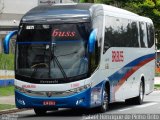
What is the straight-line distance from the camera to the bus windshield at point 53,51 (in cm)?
2039

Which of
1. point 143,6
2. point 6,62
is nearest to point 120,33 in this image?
point 6,62

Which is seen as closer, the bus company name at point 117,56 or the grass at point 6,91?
the bus company name at point 117,56

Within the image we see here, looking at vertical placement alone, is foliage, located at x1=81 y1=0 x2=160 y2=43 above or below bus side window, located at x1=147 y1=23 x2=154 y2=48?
below

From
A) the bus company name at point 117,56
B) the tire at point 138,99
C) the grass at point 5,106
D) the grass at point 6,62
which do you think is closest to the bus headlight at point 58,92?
the bus company name at point 117,56

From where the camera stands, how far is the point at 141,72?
27625 millimetres

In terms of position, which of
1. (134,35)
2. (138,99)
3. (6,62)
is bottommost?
(6,62)

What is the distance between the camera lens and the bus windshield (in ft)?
66.9

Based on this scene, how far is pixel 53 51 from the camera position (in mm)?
20516

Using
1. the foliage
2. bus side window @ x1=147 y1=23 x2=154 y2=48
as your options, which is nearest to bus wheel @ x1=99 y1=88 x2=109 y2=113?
bus side window @ x1=147 y1=23 x2=154 y2=48

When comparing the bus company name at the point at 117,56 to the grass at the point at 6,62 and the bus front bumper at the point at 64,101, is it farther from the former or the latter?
the grass at the point at 6,62

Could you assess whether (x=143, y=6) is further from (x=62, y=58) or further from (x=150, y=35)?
(x=62, y=58)

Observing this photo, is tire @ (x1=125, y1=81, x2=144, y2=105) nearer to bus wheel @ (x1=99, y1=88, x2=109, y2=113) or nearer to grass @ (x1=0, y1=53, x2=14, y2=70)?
bus wheel @ (x1=99, y1=88, x2=109, y2=113)

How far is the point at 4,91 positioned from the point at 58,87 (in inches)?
534

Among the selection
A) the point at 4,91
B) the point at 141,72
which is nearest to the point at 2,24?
the point at 4,91
